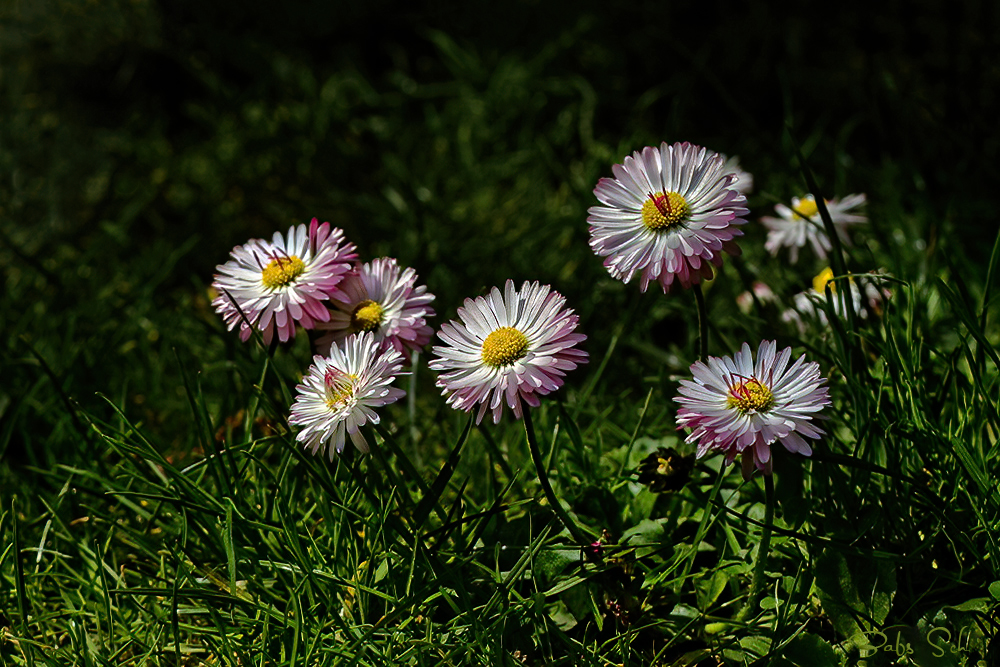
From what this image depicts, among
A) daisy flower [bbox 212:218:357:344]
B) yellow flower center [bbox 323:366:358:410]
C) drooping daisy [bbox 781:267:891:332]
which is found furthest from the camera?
drooping daisy [bbox 781:267:891:332]

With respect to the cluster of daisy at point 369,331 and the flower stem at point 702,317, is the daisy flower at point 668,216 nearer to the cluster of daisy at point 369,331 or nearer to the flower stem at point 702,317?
the flower stem at point 702,317

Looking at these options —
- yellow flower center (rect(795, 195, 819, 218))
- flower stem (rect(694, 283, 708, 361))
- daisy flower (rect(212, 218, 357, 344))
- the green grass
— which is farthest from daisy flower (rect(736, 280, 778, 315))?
daisy flower (rect(212, 218, 357, 344))

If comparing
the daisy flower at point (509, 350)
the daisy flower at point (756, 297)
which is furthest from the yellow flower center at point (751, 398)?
the daisy flower at point (756, 297)

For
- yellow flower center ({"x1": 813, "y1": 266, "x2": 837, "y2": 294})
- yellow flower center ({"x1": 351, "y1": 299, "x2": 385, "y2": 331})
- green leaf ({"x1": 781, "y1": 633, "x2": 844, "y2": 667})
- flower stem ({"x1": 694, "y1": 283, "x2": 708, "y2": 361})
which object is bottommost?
green leaf ({"x1": 781, "y1": 633, "x2": 844, "y2": 667})

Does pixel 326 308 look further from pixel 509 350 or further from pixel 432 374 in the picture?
pixel 432 374

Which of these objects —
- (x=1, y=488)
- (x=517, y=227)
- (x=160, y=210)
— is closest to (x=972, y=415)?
(x=517, y=227)

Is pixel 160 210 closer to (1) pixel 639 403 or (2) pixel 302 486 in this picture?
(2) pixel 302 486

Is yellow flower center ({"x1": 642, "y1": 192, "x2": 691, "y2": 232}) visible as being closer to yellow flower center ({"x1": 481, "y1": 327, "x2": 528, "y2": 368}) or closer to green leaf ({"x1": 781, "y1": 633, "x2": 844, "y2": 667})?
yellow flower center ({"x1": 481, "y1": 327, "x2": 528, "y2": 368})
